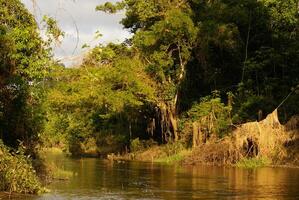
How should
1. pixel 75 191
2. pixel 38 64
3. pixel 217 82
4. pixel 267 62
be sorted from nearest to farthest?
pixel 75 191
pixel 38 64
pixel 267 62
pixel 217 82

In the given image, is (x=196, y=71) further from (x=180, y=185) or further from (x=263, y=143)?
(x=180, y=185)

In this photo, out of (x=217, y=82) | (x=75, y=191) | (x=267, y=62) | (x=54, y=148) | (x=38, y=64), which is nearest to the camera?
(x=75, y=191)

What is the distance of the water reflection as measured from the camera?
21.5 meters

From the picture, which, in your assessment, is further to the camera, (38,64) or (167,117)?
(167,117)

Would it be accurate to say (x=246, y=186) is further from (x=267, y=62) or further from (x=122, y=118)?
(x=122, y=118)

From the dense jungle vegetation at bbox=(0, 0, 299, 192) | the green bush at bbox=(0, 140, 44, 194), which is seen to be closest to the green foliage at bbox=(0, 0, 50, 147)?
the green bush at bbox=(0, 140, 44, 194)

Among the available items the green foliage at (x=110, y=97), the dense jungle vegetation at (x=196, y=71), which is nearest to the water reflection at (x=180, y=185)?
the dense jungle vegetation at (x=196, y=71)

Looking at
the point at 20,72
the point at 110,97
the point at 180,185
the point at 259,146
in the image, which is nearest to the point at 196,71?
the point at 110,97

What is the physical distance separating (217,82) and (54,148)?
29.6 m

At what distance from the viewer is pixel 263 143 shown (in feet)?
122

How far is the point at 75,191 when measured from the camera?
73.2 ft

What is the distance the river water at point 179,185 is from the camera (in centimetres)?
2142

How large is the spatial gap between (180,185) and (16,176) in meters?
7.84

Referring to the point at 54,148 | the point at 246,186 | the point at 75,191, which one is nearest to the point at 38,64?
the point at 75,191
